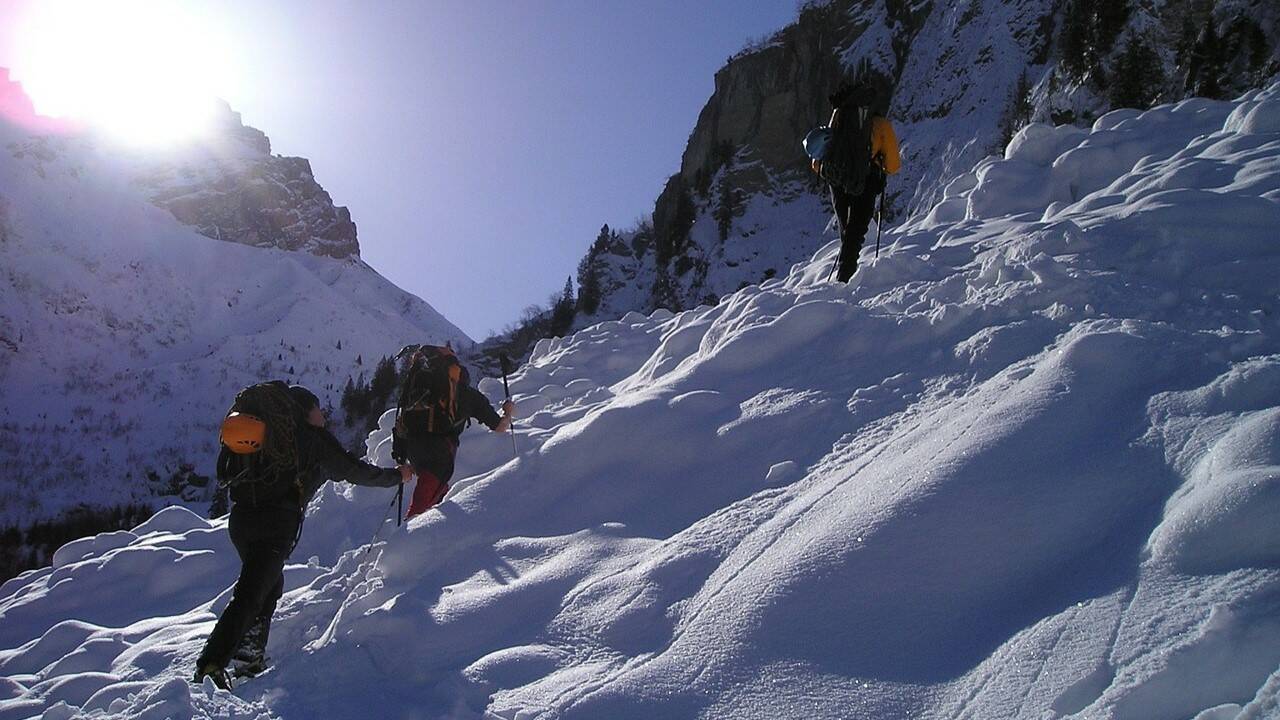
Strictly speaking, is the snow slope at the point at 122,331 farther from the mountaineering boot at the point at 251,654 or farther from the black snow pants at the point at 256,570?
the mountaineering boot at the point at 251,654

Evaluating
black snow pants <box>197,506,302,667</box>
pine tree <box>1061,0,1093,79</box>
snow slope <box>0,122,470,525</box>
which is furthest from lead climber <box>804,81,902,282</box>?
snow slope <box>0,122,470,525</box>

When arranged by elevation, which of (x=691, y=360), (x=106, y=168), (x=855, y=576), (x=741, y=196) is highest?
(x=106, y=168)

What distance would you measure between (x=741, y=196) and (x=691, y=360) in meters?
34.5

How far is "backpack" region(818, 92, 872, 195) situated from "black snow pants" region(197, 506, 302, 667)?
19.0 ft

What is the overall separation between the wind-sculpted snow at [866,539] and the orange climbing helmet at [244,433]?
1097 millimetres

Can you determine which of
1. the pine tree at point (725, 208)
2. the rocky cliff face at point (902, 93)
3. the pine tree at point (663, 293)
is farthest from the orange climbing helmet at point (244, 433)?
the pine tree at point (725, 208)

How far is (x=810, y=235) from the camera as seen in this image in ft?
113

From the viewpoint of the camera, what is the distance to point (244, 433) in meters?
3.80

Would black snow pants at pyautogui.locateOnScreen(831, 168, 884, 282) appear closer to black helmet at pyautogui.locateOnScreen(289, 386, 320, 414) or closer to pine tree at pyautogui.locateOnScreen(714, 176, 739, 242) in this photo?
black helmet at pyautogui.locateOnScreen(289, 386, 320, 414)

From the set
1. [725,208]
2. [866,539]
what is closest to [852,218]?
[866,539]

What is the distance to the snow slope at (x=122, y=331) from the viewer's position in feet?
243

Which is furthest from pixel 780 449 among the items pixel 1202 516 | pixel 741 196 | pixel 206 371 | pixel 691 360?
pixel 206 371

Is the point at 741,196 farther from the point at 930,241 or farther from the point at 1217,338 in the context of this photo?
the point at 1217,338

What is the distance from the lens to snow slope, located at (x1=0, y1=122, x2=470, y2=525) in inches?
2913
